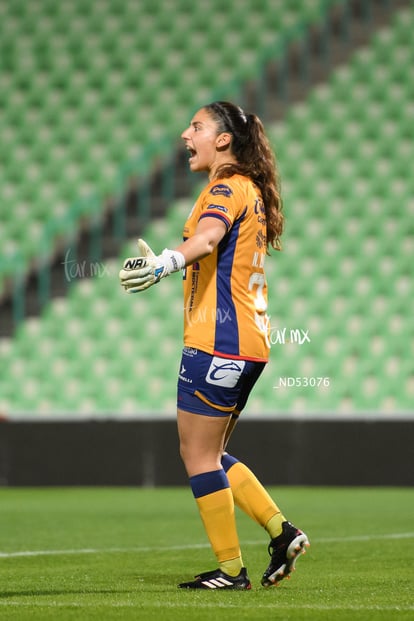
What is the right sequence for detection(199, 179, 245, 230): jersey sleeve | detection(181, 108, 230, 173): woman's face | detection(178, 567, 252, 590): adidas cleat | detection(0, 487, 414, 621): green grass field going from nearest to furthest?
detection(0, 487, 414, 621): green grass field
detection(199, 179, 245, 230): jersey sleeve
detection(178, 567, 252, 590): adidas cleat
detection(181, 108, 230, 173): woman's face

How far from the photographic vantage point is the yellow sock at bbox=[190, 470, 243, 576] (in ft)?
14.0

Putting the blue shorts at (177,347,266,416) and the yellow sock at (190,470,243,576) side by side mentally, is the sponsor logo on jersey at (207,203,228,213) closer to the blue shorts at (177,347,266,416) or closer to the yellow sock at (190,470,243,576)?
the blue shorts at (177,347,266,416)

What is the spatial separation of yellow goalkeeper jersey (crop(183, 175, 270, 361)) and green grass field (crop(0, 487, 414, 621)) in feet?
2.86

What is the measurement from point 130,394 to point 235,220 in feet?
26.9

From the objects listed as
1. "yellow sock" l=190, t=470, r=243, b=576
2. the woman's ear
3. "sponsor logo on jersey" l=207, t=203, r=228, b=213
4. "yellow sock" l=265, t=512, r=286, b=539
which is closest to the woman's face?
the woman's ear

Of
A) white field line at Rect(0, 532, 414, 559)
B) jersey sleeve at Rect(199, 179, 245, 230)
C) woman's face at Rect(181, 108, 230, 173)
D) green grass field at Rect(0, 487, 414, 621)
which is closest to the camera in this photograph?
green grass field at Rect(0, 487, 414, 621)

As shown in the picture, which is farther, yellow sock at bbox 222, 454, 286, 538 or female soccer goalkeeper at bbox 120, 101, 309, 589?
yellow sock at bbox 222, 454, 286, 538

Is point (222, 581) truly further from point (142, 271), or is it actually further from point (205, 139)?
point (205, 139)

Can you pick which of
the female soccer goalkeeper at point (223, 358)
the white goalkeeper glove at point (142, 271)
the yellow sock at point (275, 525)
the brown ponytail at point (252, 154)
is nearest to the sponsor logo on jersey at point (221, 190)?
the female soccer goalkeeper at point (223, 358)

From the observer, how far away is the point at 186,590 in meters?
4.30

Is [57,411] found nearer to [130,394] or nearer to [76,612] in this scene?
[130,394]

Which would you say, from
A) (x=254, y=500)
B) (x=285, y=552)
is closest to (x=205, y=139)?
(x=254, y=500)

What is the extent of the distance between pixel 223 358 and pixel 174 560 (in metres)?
1.67

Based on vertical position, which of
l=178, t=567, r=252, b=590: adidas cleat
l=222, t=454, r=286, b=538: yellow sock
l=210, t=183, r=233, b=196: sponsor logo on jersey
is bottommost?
l=178, t=567, r=252, b=590: adidas cleat
